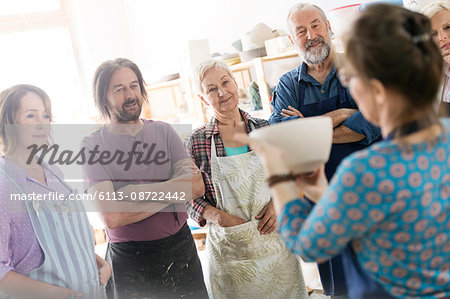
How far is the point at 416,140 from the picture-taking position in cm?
77

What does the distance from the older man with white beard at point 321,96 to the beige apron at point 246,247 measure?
0.17m

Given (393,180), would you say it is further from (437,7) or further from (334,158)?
(437,7)

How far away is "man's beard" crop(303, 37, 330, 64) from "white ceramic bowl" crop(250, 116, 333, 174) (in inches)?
36.0

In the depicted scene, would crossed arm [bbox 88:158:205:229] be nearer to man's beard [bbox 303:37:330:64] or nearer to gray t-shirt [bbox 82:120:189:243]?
gray t-shirt [bbox 82:120:189:243]

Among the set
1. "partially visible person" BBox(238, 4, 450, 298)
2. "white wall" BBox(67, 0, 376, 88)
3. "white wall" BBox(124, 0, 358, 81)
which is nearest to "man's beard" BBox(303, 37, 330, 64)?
"partially visible person" BBox(238, 4, 450, 298)

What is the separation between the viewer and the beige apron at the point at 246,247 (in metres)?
1.65

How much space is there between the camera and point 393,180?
0.74 metres

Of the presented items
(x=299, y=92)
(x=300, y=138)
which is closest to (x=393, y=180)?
(x=300, y=138)

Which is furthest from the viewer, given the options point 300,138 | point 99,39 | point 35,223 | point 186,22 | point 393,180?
point 99,39

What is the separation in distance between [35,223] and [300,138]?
879 millimetres

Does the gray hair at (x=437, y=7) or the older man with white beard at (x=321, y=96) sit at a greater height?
the gray hair at (x=437, y=7)

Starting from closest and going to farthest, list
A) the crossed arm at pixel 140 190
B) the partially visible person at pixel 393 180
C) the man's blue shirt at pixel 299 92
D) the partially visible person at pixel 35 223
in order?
the partially visible person at pixel 393 180
the partially visible person at pixel 35 223
the crossed arm at pixel 140 190
the man's blue shirt at pixel 299 92

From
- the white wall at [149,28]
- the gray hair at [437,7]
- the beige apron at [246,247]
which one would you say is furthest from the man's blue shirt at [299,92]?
the white wall at [149,28]

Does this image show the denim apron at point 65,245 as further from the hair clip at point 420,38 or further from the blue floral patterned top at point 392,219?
the hair clip at point 420,38
